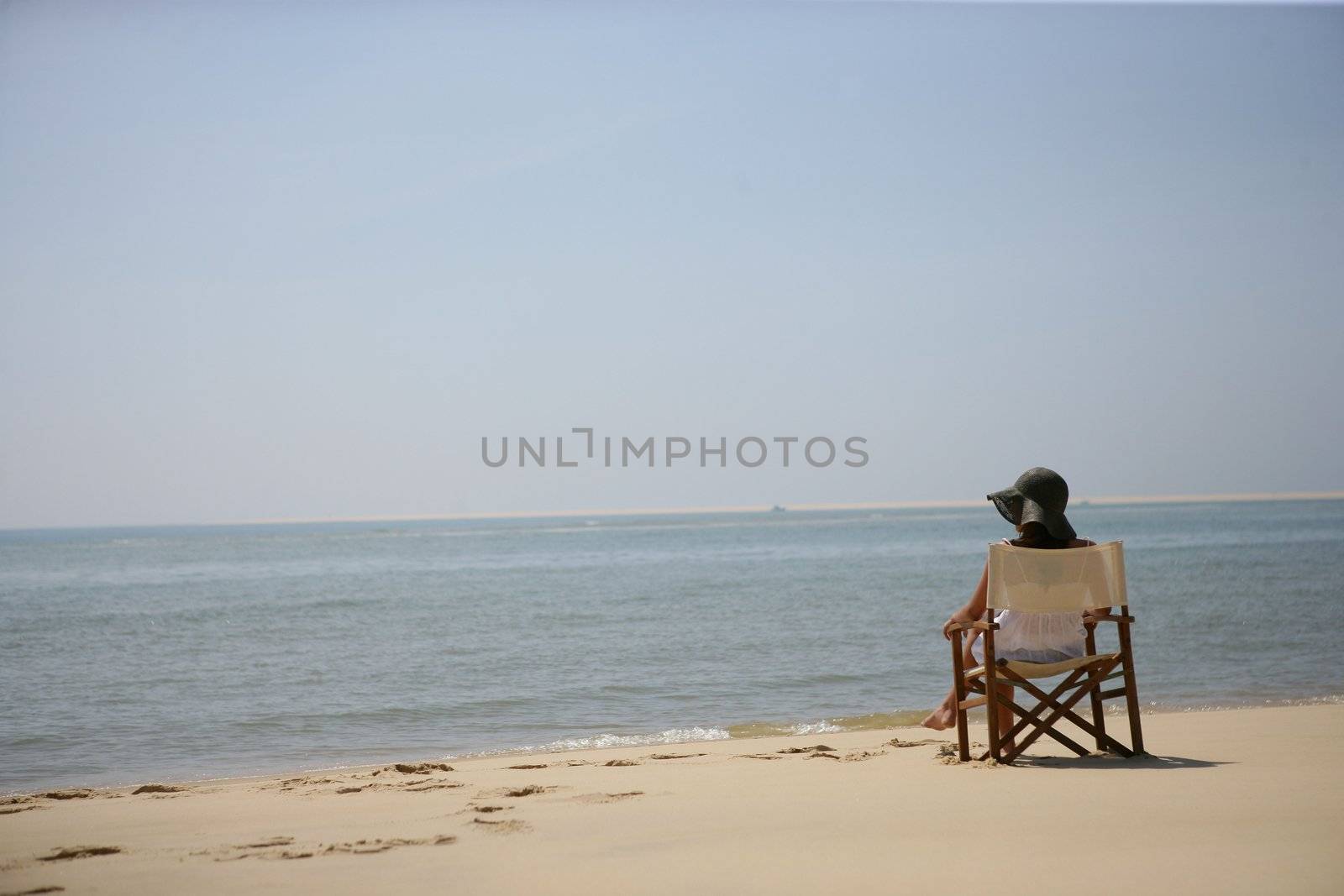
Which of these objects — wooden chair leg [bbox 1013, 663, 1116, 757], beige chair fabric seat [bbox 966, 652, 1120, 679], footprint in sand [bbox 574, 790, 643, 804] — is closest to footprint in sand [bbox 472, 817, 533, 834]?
footprint in sand [bbox 574, 790, 643, 804]

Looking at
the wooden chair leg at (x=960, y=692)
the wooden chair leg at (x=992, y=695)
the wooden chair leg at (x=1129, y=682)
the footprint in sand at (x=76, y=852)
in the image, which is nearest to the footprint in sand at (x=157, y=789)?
the footprint in sand at (x=76, y=852)

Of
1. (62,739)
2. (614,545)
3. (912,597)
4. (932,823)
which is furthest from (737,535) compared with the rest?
(932,823)

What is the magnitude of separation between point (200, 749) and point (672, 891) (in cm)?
581

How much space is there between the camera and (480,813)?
4184mm

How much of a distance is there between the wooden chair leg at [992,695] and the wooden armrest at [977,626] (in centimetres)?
2

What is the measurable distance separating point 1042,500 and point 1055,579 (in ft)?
1.29

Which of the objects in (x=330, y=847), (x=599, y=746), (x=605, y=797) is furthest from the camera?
(x=599, y=746)

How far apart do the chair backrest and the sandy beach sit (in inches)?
27.5

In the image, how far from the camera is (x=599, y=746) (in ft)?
23.6

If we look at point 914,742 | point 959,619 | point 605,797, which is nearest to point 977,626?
point 959,619

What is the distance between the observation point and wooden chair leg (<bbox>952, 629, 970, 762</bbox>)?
484cm

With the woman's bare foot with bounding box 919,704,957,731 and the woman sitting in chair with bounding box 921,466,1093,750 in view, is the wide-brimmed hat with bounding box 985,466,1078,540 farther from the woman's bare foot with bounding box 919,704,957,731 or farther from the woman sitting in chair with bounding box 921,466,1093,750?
the woman's bare foot with bounding box 919,704,957,731

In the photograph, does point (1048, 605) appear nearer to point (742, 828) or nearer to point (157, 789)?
point (742, 828)

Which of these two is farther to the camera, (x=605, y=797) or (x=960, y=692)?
(x=960, y=692)
